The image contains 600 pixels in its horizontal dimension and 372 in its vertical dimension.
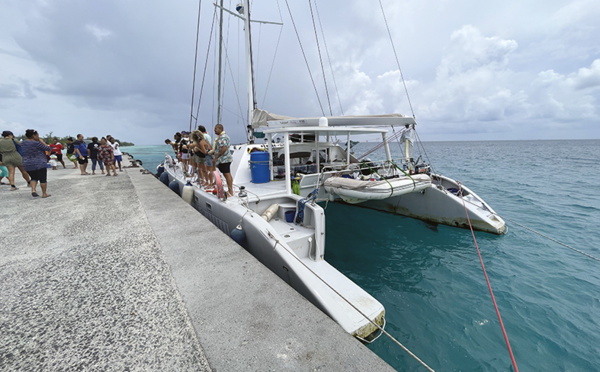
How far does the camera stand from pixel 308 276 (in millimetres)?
2736

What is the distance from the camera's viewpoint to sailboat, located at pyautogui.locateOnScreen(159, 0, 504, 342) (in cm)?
275

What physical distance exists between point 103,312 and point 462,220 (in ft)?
22.4

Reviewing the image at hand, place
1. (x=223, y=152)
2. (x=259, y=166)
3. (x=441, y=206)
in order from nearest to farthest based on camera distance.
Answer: (x=223, y=152), (x=259, y=166), (x=441, y=206)

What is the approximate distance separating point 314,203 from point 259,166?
2.33 metres

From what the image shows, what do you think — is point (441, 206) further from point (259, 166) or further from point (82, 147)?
point (82, 147)

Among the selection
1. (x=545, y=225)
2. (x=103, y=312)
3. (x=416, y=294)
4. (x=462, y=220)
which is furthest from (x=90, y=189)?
(x=545, y=225)

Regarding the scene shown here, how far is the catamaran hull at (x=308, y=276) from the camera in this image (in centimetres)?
243

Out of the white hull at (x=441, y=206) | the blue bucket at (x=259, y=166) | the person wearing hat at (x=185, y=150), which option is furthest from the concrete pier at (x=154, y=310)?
the person wearing hat at (x=185, y=150)

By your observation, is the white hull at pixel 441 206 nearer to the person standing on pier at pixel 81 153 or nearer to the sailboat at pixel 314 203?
the sailboat at pixel 314 203

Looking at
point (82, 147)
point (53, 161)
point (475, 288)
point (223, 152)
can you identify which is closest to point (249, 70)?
point (223, 152)

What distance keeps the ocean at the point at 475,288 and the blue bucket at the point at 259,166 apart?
219 centimetres

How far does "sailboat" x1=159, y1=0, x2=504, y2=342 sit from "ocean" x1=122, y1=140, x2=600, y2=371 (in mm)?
534

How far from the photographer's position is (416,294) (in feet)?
12.2

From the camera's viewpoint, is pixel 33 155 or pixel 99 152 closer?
pixel 33 155
